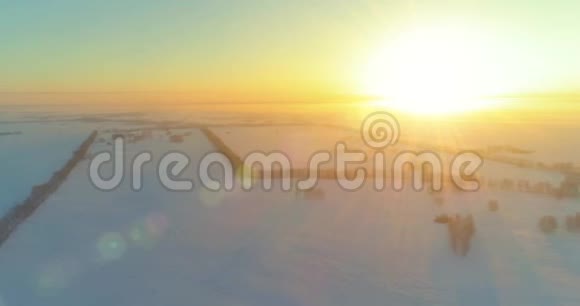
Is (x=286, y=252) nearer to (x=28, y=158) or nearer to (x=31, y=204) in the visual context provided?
(x=31, y=204)

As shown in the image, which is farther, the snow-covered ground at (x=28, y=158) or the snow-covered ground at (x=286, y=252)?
the snow-covered ground at (x=28, y=158)

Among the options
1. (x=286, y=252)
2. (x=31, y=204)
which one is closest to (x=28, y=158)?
(x=31, y=204)

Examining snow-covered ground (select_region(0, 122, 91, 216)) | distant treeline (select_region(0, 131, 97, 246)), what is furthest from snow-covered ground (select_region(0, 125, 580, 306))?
snow-covered ground (select_region(0, 122, 91, 216))

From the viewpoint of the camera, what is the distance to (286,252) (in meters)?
8.66

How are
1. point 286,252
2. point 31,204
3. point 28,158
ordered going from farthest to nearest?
Result: 1. point 28,158
2. point 31,204
3. point 286,252

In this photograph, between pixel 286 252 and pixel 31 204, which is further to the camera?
pixel 31 204

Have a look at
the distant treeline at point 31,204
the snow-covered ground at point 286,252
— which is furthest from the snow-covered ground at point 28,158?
the snow-covered ground at point 286,252

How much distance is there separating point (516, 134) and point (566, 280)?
26.2m

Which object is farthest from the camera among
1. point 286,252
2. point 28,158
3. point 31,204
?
point 28,158

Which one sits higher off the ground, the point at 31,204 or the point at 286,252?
the point at 31,204

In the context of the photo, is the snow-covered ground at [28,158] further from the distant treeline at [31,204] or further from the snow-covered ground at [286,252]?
the snow-covered ground at [286,252]

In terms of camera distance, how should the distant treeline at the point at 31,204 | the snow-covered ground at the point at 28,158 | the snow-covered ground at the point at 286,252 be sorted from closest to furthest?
the snow-covered ground at the point at 286,252 → the distant treeline at the point at 31,204 → the snow-covered ground at the point at 28,158

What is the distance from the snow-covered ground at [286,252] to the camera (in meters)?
7.10

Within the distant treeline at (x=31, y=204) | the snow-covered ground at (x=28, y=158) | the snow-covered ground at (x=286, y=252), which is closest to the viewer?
the snow-covered ground at (x=286, y=252)
